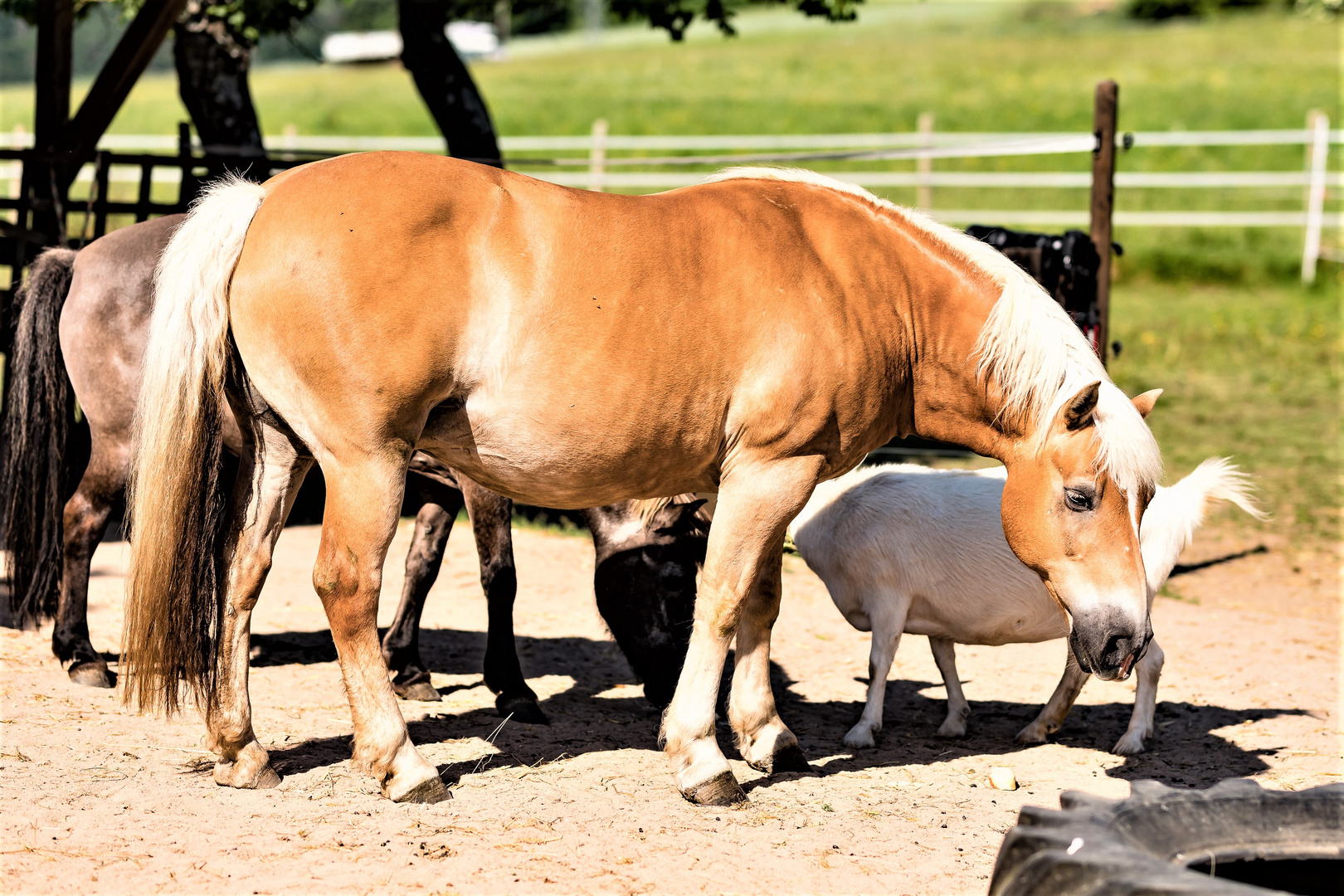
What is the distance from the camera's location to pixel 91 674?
16.3ft

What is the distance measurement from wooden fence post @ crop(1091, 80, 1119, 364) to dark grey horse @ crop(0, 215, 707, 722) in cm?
409

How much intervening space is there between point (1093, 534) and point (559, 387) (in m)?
1.75

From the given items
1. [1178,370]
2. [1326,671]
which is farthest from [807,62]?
[1326,671]

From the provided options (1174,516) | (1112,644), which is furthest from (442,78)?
(1112,644)

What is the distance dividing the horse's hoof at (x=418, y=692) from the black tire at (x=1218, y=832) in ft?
9.87

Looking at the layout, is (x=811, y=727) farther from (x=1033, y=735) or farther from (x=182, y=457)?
(x=182, y=457)

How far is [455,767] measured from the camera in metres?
4.18

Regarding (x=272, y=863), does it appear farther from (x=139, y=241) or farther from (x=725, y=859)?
(x=139, y=241)

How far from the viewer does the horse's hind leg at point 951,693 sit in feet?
16.2

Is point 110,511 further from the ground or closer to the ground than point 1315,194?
closer to the ground

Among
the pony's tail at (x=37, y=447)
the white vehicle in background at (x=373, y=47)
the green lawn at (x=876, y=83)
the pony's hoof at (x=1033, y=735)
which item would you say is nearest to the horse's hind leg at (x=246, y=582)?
the pony's tail at (x=37, y=447)

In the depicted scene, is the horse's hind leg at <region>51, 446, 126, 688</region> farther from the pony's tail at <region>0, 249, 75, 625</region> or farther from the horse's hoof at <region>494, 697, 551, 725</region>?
the horse's hoof at <region>494, 697, 551, 725</region>

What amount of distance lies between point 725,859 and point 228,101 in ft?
26.2

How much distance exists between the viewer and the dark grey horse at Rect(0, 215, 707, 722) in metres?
4.85
